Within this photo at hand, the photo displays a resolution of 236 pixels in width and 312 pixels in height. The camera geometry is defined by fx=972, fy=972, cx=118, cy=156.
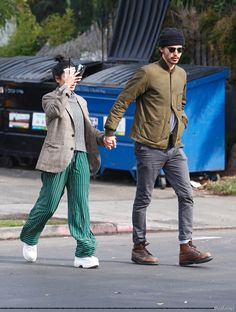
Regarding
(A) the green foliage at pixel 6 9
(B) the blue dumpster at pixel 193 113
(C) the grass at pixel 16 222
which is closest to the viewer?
(C) the grass at pixel 16 222

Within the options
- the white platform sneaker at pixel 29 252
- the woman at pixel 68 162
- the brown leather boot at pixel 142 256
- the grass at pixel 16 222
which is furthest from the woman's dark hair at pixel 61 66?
the grass at pixel 16 222

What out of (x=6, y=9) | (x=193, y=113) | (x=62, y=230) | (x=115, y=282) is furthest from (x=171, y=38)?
(x=6, y=9)

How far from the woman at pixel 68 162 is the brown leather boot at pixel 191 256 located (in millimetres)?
762

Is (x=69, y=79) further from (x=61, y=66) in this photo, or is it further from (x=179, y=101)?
(x=179, y=101)

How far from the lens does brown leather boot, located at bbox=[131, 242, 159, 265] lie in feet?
27.7

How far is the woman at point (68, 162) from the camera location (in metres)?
8.14

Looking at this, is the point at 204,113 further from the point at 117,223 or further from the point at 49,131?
the point at 49,131

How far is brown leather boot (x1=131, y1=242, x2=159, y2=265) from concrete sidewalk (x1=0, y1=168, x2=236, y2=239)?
221cm

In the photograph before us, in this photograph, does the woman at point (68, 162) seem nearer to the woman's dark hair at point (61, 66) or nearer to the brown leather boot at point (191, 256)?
the woman's dark hair at point (61, 66)

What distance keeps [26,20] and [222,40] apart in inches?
418

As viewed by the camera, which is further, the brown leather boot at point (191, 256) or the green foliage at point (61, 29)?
the green foliage at point (61, 29)

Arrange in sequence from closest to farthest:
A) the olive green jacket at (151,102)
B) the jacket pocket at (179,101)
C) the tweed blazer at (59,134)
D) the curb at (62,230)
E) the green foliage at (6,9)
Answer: the tweed blazer at (59,134)
the olive green jacket at (151,102)
the jacket pocket at (179,101)
the curb at (62,230)
the green foliage at (6,9)

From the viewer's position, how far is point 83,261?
823 centimetres

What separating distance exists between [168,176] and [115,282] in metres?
1.26
